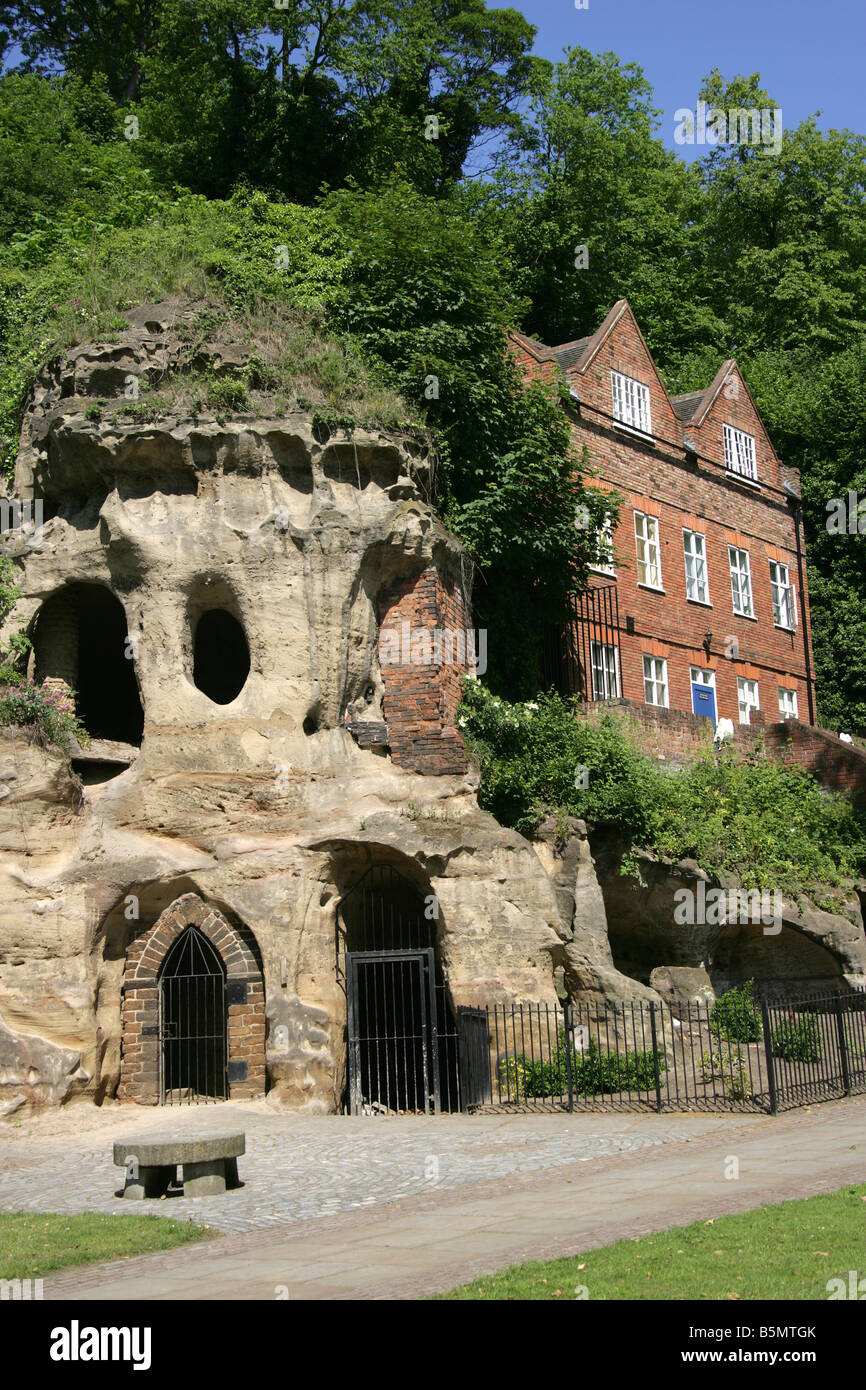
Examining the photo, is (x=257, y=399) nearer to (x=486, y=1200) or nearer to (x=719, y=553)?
(x=486, y=1200)

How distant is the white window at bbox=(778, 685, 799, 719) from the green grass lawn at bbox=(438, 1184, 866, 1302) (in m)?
25.9

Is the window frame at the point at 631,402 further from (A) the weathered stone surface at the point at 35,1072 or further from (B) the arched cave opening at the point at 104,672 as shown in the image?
(A) the weathered stone surface at the point at 35,1072

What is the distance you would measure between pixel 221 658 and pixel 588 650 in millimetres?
7898

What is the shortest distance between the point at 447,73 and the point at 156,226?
20.5 m

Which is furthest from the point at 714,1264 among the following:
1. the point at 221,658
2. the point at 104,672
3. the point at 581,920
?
the point at 104,672

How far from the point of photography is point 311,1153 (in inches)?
540

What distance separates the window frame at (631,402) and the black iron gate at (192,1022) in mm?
16838

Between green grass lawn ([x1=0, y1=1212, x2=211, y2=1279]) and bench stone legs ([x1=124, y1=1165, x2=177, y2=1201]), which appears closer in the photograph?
green grass lawn ([x1=0, y1=1212, x2=211, y2=1279])

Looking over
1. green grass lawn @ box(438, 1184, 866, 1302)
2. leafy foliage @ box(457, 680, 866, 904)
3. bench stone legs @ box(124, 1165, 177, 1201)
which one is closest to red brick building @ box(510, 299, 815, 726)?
leafy foliage @ box(457, 680, 866, 904)

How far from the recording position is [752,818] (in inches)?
952

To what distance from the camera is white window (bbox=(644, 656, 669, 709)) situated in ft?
97.6

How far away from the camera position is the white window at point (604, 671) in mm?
27930

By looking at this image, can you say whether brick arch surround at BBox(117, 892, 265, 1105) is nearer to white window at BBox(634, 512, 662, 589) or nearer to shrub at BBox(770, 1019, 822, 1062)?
shrub at BBox(770, 1019, 822, 1062)

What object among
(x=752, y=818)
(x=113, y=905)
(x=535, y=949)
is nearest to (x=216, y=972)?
(x=113, y=905)
